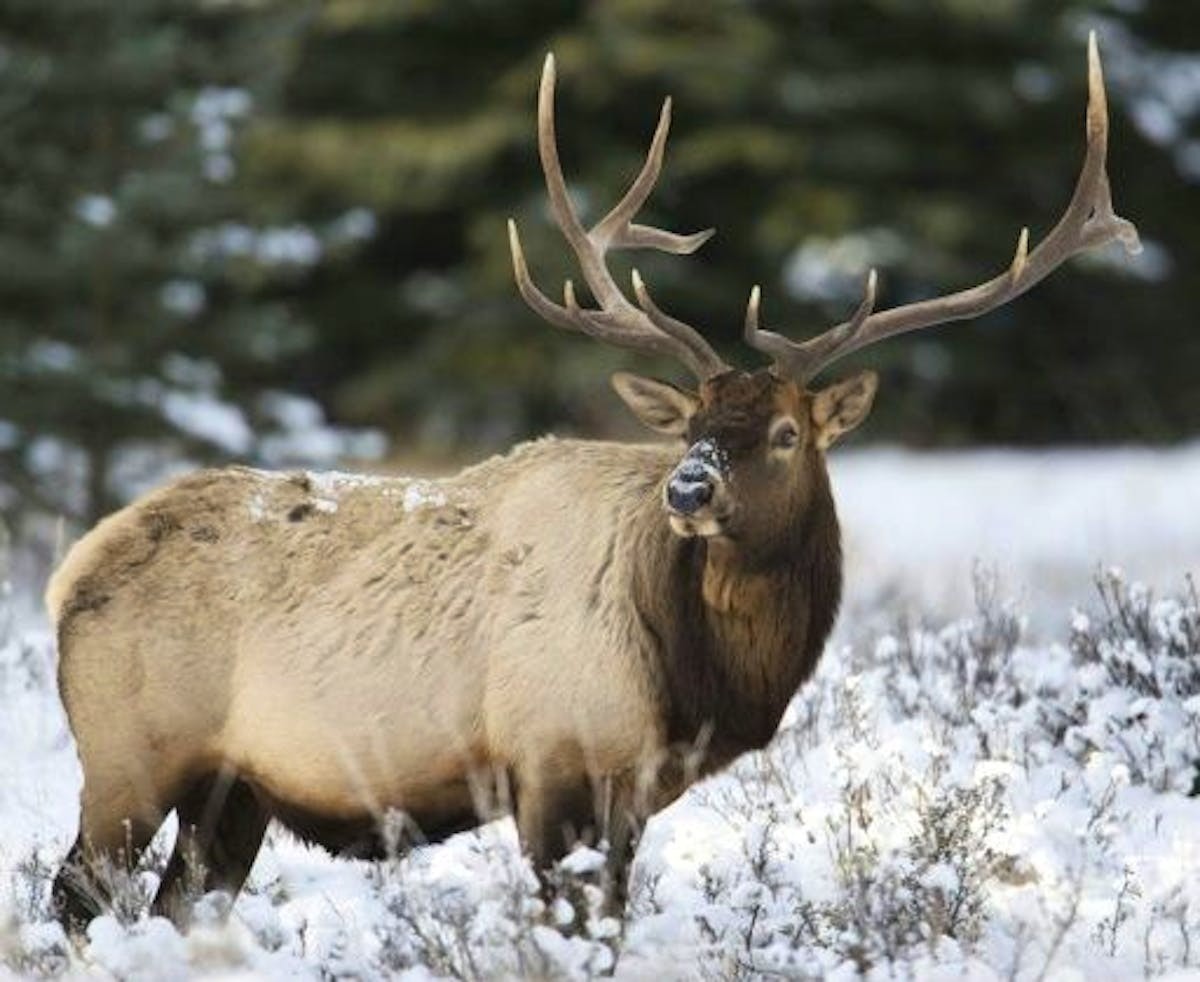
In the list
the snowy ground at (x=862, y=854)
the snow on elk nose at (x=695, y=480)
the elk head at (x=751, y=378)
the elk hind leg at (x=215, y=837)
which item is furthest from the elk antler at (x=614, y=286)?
the elk hind leg at (x=215, y=837)

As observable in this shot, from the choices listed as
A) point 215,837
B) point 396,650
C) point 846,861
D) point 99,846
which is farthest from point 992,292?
point 99,846

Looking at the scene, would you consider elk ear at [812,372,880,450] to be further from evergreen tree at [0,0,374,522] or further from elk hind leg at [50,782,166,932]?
evergreen tree at [0,0,374,522]

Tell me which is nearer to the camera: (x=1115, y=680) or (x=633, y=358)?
(x=1115, y=680)

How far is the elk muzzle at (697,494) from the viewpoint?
17.4 feet

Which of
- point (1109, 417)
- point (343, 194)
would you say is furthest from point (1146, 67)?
point (343, 194)

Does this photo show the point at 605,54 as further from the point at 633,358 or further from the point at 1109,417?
the point at 1109,417

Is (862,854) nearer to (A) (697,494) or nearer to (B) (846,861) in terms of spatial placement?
(B) (846,861)

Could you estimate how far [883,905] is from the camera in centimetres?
498

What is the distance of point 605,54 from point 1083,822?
44.3 ft

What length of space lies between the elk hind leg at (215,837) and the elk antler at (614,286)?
149 cm

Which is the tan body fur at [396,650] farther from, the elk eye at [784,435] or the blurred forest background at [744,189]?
the blurred forest background at [744,189]

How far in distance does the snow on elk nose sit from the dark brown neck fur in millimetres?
230

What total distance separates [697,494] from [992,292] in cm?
128

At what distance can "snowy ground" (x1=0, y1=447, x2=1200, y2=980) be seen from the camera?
486 cm
